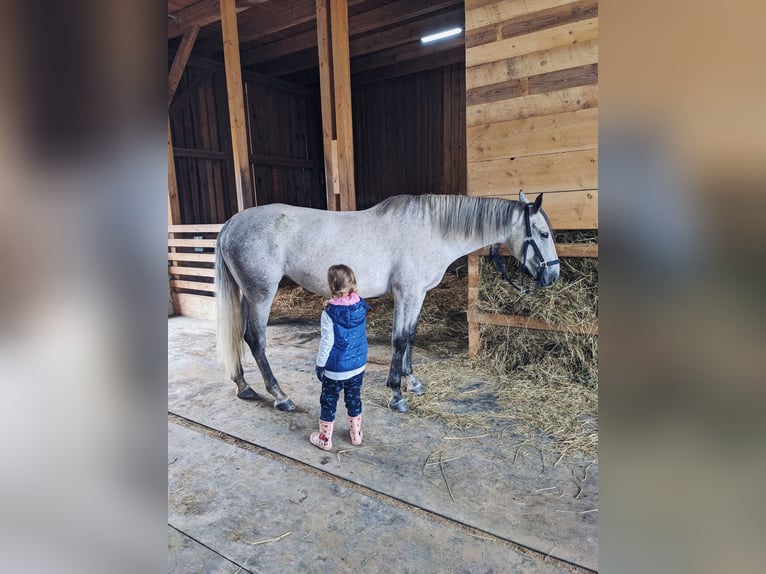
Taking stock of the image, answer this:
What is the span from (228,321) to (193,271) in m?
2.81

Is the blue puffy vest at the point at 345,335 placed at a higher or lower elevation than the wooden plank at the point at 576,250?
lower

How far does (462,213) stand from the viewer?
270cm

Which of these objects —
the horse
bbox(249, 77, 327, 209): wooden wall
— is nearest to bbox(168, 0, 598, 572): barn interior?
the horse

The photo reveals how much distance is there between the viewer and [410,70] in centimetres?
814

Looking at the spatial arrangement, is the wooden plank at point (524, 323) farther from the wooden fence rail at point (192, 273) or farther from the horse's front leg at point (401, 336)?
the wooden fence rail at point (192, 273)

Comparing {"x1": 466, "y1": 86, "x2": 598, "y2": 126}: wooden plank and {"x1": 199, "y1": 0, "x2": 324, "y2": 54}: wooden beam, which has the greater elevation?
{"x1": 199, "y1": 0, "x2": 324, "y2": 54}: wooden beam

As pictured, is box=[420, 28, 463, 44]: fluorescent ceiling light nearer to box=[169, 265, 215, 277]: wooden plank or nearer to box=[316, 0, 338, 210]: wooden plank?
box=[316, 0, 338, 210]: wooden plank

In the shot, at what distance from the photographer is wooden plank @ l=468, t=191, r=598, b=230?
2.80m

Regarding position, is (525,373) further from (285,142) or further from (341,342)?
(285,142)

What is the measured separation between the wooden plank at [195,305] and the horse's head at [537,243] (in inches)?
142

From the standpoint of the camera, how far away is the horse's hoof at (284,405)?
8.40ft

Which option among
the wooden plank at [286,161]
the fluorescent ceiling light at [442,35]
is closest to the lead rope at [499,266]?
the fluorescent ceiling light at [442,35]
